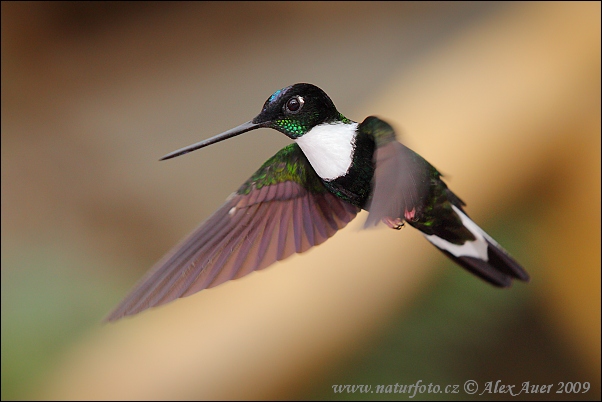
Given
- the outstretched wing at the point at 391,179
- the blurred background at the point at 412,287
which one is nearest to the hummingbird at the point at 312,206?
the outstretched wing at the point at 391,179

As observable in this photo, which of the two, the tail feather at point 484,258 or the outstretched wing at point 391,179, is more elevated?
the outstretched wing at point 391,179

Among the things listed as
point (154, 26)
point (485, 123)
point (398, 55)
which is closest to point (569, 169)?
point (485, 123)

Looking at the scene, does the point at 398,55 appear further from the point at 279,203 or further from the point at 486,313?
the point at 279,203

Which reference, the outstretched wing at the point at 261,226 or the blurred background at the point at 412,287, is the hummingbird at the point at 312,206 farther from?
the blurred background at the point at 412,287

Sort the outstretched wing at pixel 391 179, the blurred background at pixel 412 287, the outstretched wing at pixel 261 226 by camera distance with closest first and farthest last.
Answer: the outstretched wing at pixel 391 179 → the outstretched wing at pixel 261 226 → the blurred background at pixel 412 287

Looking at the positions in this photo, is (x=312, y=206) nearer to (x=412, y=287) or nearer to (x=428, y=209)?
(x=428, y=209)
